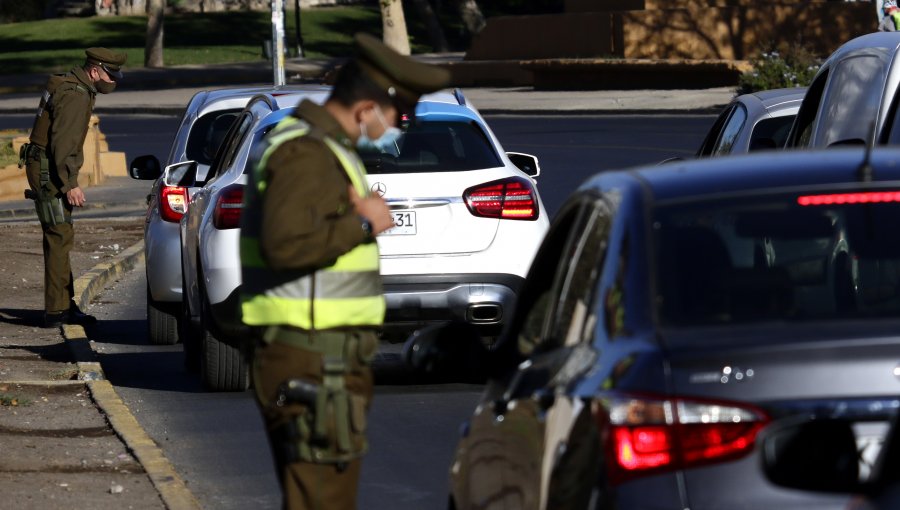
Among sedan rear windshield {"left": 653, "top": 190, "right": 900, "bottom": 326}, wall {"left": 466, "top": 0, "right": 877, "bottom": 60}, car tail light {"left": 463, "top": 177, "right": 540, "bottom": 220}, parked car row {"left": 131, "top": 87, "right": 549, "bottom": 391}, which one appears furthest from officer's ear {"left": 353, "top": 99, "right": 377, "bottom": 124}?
wall {"left": 466, "top": 0, "right": 877, "bottom": 60}

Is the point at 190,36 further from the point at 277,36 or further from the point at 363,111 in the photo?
the point at 363,111

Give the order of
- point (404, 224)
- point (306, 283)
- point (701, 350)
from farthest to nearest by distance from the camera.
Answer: point (404, 224), point (306, 283), point (701, 350)

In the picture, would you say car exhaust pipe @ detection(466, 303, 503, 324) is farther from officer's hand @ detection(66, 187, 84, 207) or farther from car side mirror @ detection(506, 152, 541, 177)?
officer's hand @ detection(66, 187, 84, 207)

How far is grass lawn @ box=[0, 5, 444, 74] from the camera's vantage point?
66.0 metres

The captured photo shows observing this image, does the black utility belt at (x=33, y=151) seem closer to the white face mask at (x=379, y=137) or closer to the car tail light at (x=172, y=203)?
the car tail light at (x=172, y=203)

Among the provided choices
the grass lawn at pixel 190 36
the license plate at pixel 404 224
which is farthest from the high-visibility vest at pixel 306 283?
the grass lawn at pixel 190 36

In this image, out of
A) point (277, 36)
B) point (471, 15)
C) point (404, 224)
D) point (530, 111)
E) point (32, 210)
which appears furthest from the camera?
point (471, 15)

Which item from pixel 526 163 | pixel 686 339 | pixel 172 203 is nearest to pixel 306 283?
pixel 686 339

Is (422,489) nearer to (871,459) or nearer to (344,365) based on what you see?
(344,365)

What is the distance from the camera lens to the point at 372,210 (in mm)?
4688

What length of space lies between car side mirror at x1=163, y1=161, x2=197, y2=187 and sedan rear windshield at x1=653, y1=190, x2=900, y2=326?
7598 millimetres

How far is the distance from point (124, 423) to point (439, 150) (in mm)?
2252

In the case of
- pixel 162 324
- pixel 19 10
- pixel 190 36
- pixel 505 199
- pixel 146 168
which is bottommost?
pixel 19 10

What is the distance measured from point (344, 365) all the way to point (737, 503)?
1.43 metres
